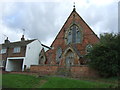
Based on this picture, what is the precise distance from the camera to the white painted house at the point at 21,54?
46.5 m

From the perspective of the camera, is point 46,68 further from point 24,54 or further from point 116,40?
point 116,40

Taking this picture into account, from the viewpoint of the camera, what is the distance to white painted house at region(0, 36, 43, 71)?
4653cm

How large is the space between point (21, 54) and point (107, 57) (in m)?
26.1

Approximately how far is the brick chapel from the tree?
8.38 metres

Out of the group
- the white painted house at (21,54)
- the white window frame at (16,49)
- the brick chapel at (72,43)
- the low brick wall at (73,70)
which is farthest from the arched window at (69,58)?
the white window frame at (16,49)

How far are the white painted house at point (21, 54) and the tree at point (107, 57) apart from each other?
2179 centimetres

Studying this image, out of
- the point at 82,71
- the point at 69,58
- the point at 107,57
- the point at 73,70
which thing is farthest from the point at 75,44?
the point at 107,57

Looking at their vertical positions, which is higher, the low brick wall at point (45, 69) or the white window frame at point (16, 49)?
the white window frame at point (16, 49)

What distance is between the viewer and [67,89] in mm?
19531

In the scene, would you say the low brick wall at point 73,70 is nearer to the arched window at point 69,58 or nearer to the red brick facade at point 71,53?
the red brick facade at point 71,53

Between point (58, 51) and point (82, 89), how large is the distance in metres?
26.2

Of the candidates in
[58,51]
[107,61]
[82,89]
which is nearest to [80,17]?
[58,51]

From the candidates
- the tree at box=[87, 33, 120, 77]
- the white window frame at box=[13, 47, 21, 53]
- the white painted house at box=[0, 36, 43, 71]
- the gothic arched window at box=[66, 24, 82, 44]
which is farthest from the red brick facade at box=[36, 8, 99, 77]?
the white window frame at box=[13, 47, 21, 53]

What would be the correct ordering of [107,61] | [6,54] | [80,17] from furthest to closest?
[6,54], [80,17], [107,61]
